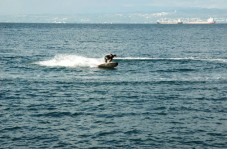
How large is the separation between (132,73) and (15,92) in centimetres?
1871

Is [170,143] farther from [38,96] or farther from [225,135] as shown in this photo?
[38,96]

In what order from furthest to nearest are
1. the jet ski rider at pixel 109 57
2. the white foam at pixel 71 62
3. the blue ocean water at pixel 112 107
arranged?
the white foam at pixel 71 62
the jet ski rider at pixel 109 57
the blue ocean water at pixel 112 107

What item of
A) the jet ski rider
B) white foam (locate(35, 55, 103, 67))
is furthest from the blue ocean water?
white foam (locate(35, 55, 103, 67))

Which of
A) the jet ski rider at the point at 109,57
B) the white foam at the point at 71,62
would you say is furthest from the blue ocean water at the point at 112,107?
the white foam at the point at 71,62

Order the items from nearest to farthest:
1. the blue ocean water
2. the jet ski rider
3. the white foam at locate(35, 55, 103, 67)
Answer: the blue ocean water
the jet ski rider
the white foam at locate(35, 55, 103, 67)

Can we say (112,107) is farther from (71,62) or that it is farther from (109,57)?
(71,62)

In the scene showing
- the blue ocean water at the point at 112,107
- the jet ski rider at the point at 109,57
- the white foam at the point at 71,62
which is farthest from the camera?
the white foam at the point at 71,62

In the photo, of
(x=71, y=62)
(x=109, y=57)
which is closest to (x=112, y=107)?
(x=109, y=57)

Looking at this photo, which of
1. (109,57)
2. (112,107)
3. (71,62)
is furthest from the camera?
(71,62)

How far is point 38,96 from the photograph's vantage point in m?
40.5

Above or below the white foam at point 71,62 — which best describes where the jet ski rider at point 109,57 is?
above

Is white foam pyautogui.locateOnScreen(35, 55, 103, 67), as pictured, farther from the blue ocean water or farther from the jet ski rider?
the blue ocean water

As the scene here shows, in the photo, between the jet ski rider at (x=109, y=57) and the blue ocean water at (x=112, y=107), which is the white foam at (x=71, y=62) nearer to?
the jet ski rider at (x=109, y=57)

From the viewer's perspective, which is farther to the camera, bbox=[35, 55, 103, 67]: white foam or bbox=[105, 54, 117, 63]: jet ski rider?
bbox=[35, 55, 103, 67]: white foam
